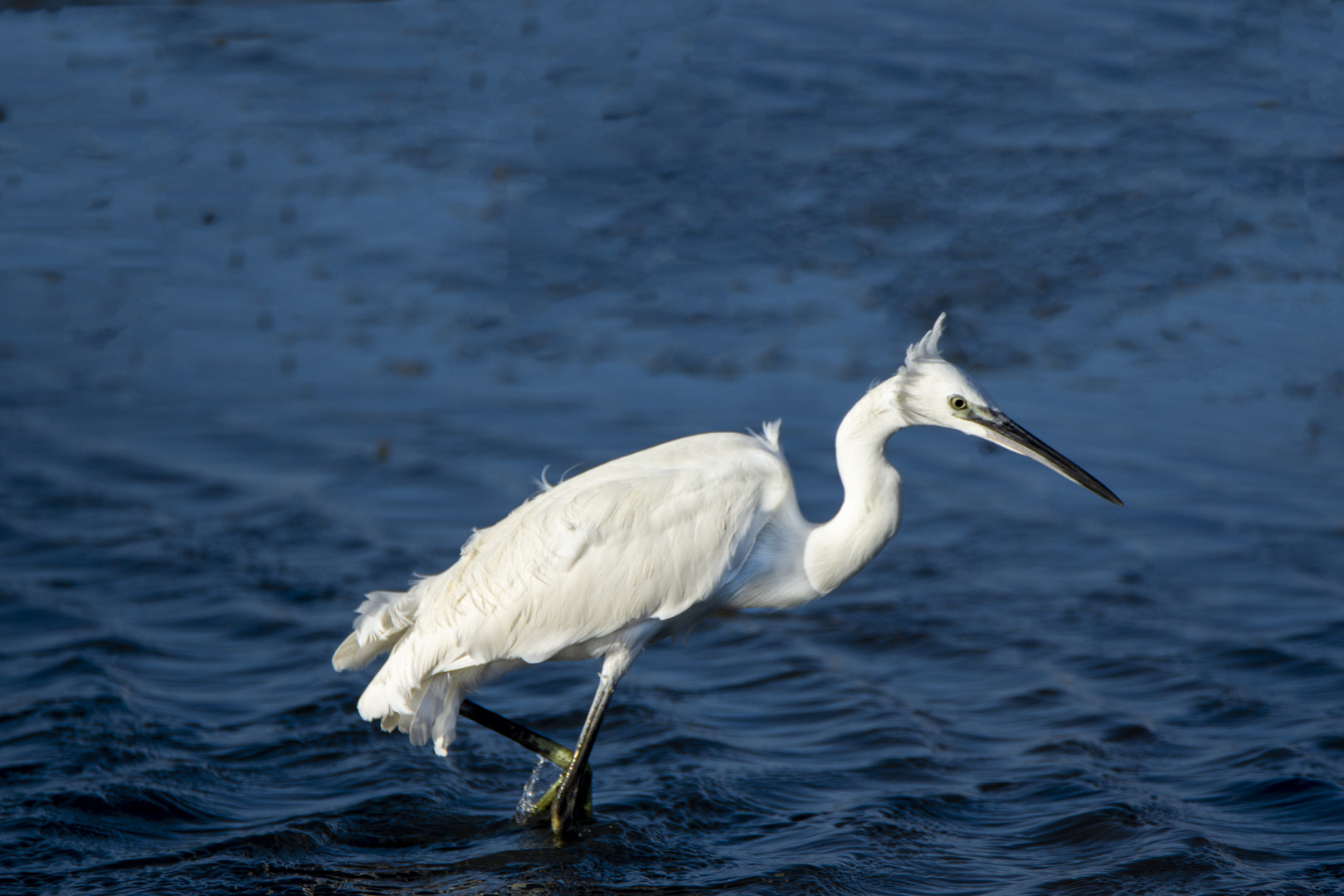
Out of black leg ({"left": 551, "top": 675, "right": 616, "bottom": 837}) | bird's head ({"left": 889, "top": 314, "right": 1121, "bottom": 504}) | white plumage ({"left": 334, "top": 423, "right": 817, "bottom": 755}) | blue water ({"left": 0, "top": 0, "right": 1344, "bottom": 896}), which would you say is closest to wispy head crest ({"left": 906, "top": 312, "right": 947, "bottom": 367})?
bird's head ({"left": 889, "top": 314, "right": 1121, "bottom": 504})

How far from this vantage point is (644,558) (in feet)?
17.7

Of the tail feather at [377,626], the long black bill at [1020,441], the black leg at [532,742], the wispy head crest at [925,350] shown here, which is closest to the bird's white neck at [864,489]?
the wispy head crest at [925,350]

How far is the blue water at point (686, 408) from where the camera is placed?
579 cm

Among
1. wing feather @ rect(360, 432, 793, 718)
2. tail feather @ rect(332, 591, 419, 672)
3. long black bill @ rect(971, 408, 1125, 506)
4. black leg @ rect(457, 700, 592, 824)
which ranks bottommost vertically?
black leg @ rect(457, 700, 592, 824)

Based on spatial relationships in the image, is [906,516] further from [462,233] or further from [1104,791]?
[462,233]

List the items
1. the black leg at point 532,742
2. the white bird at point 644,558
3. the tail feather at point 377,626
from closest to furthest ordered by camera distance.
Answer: the white bird at point 644,558 < the tail feather at point 377,626 < the black leg at point 532,742

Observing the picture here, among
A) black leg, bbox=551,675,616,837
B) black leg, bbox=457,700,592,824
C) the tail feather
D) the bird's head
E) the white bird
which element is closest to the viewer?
the bird's head

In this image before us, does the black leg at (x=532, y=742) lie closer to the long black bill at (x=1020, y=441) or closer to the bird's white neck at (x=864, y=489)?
the bird's white neck at (x=864, y=489)

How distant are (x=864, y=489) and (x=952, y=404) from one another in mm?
443

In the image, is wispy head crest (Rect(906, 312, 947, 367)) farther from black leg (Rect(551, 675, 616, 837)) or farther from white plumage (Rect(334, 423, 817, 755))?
black leg (Rect(551, 675, 616, 837))

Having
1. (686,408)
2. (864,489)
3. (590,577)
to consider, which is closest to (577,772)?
(590,577)

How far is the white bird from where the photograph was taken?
5281 mm

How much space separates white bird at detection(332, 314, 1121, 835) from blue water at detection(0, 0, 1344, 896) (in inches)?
24.4

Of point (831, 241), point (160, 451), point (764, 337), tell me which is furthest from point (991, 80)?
point (160, 451)
